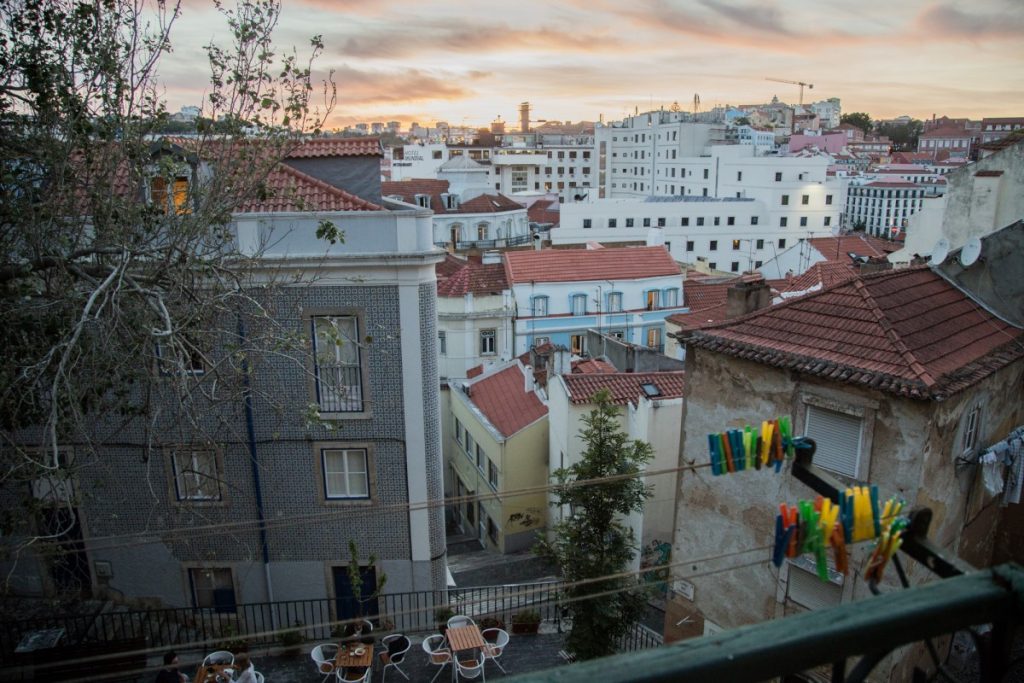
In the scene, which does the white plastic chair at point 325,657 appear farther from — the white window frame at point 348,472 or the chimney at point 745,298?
the chimney at point 745,298

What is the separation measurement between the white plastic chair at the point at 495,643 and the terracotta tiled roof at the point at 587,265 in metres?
23.2

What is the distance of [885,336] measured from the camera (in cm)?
1257

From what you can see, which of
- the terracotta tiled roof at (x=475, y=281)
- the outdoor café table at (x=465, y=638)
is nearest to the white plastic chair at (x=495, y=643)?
the outdoor café table at (x=465, y=638)

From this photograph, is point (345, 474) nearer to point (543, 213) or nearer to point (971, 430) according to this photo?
point (971, 430)

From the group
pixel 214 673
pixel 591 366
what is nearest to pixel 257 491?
pixel 214 673

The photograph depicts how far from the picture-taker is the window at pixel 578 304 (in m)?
37.3

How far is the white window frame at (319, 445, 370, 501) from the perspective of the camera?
15625 mm

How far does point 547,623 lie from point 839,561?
13.4 metres

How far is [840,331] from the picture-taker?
43.2ft

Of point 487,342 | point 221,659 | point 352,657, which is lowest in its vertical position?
point 221,659

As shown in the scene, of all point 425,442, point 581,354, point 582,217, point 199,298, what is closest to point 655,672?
point 199,298

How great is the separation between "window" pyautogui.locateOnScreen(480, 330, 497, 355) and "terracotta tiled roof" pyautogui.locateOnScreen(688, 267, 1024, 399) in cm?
2291

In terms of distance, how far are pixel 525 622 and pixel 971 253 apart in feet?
40.8

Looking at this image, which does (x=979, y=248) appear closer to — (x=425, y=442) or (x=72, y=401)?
(x=425, y=442)
